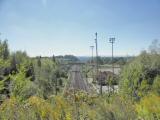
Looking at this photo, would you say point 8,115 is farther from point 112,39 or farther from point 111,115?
point 112,39

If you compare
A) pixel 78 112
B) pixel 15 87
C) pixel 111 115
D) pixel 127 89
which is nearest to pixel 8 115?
pixel 78 112

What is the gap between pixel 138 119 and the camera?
7.20m

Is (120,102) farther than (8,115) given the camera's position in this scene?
Yes

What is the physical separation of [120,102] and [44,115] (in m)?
2.49

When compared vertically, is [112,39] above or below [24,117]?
above

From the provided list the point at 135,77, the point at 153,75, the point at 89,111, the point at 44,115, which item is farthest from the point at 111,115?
the point at 153,75

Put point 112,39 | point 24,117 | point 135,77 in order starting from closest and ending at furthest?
point 24,117
point 135,77
point 112,39

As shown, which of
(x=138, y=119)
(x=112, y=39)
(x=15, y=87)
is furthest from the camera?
(x=112, y=39)

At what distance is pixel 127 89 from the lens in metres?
16.9

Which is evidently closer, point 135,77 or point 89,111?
point 89,111

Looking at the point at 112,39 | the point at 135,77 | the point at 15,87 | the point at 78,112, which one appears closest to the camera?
the point at 78,112

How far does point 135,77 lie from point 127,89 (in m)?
1.62

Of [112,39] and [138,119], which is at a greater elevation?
[112,39]

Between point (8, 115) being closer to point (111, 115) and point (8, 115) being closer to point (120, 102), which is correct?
point (111, 115)
